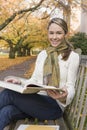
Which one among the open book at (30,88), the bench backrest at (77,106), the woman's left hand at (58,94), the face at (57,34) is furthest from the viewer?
the face at (57,34)

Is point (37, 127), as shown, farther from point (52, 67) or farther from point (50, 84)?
point (52, 67)

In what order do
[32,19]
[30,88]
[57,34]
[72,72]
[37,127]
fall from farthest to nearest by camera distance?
[32,19]
[57,34]
[72,72]
[37,127]
[30,88]

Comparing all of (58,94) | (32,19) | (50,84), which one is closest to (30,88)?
(58,94)

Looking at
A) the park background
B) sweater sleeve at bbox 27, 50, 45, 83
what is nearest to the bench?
sweater sleeve at bbox 27, 50, 45, 83

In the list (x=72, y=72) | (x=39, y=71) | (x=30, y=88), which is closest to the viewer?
(x=30, y=88)

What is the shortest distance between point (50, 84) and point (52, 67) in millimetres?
172

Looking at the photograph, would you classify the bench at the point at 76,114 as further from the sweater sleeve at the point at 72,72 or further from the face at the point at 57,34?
the face at the point at 57,34

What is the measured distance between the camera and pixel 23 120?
4145 millimetres

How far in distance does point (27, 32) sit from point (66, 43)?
4258cm

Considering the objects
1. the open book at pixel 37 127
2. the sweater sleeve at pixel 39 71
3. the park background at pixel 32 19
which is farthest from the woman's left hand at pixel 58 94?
the park background at pixel 32 19

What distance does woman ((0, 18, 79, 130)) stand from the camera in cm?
389

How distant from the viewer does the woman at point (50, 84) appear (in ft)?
12.8

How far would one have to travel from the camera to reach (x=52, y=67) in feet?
13.6

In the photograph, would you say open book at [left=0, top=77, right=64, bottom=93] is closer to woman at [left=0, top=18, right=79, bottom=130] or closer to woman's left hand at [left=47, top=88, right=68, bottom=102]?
woman's left hand at [left=47, top=88, right=68, bottom=102]
